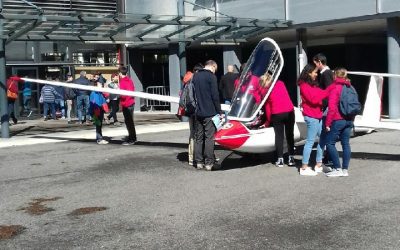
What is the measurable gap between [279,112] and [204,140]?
4.66 feet

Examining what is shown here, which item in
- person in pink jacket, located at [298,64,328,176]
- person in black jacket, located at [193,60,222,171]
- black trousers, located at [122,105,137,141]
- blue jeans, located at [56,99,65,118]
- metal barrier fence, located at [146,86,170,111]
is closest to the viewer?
person in pink jacket, located at [298,64,328,176]

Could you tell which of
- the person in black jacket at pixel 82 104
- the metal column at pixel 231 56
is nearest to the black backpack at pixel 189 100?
the person in black jacket at pixel 82 104

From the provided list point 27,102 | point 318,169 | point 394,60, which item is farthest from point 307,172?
point 27,102

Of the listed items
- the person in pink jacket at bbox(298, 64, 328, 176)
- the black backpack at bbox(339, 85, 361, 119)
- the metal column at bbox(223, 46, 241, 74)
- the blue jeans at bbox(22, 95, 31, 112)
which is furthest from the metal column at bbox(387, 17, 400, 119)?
the blue jeans at bbox(22, 95, 31, 112)

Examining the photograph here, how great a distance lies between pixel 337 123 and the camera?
27.6 ft

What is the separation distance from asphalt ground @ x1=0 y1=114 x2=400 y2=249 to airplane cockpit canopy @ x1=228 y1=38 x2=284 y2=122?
39.0 inches

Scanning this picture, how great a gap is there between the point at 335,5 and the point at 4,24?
10.0 metres

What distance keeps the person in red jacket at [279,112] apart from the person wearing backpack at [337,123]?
98 cm

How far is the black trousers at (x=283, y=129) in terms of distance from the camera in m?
9.30

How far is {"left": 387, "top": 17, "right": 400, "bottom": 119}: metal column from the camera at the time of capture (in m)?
16.7

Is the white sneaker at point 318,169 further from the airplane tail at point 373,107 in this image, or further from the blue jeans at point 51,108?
the blue jeans at point 51,108

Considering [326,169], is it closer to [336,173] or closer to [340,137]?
[336,173]

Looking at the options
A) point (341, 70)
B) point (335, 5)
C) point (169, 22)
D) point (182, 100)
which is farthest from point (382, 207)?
point (335, 5)

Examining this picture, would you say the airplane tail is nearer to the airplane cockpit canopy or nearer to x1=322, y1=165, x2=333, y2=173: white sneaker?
x1=322, y1=165, x2=333, y2=173: white sneaker
